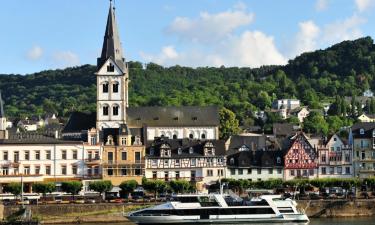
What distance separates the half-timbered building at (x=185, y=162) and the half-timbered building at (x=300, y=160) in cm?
882

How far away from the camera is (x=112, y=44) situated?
401 ft

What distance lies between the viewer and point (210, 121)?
12888cm

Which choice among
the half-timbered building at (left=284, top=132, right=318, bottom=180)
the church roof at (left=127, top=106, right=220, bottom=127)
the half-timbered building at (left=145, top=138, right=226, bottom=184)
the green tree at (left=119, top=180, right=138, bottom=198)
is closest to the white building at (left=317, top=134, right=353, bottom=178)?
the half-timbered building at (left=284, top=132, right=318, bottom=180)

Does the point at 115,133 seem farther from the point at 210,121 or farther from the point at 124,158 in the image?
the point at 210,121

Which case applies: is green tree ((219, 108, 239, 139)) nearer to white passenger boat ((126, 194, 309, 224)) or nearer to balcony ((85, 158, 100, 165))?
balcony ((85, 158, 100, 165))

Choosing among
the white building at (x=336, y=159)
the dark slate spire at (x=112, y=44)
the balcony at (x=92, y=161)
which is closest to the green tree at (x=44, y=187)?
the balcony at (x=92, y=161)

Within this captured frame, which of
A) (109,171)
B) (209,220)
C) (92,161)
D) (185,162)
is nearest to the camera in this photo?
(209,220)

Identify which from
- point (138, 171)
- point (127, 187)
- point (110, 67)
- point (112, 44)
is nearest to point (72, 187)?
point (127, 187)

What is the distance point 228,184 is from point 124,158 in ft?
43.9

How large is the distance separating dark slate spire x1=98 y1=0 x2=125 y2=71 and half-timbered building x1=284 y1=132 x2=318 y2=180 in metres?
25.7

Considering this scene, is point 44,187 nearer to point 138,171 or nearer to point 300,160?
point 138,171

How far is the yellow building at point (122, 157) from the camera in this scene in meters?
108

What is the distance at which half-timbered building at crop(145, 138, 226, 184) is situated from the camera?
112 meters

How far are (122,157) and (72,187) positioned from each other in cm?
1180
